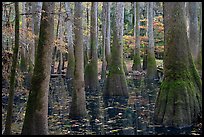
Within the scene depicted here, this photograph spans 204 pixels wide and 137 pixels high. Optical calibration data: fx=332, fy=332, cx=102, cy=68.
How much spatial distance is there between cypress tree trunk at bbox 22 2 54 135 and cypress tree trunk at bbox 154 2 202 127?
3.38m

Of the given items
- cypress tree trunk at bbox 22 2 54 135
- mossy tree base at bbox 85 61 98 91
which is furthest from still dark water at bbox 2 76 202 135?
mossy tree base at bbox 85 61 98 91

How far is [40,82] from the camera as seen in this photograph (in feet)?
24.1

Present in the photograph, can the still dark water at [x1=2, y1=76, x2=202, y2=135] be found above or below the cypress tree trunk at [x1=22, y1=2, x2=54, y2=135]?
below

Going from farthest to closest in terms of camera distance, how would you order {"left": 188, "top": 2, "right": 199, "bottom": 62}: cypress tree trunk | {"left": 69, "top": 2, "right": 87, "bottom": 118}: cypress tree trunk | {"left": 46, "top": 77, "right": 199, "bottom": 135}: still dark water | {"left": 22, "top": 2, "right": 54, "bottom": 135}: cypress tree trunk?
{"left": 188, "top": 2, "right": 199, "bottom": 62}: cypress tree trunk → {"left": 69, "top": 2, "right": 87, "bottom": 118}: cypress tree trunk → {"left": 46, "top": 77, "right": 199, "bottom": 135}: still dark water → {"left": 22, "top": 2, "right": 54, "bottom": 135}: cypress tree trunk

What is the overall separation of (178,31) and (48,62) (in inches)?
154

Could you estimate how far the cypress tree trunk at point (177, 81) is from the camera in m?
8.80

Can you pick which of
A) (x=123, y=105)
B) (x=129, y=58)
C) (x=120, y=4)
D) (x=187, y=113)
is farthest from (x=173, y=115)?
(x=129, y=58)

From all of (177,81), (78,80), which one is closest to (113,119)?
(78,80)

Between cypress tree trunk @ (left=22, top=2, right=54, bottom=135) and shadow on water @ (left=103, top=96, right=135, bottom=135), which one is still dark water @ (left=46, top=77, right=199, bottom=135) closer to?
shadow on water @ (left=103, top=96, right=135, bottom=135)

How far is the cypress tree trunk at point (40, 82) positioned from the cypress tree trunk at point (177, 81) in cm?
338

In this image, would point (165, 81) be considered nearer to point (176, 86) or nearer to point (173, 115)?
point (176, 86)

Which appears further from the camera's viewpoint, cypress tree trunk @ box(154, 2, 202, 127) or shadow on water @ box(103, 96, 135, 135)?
cypress tree trunk @ box(154, 2, 202, 127)

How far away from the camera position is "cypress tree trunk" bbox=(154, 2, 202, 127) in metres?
8.80

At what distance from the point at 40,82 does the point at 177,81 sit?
150 inches
